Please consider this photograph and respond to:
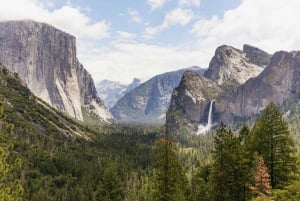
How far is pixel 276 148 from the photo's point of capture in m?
44.0

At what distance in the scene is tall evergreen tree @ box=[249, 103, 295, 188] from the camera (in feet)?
142

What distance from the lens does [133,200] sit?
8038cm

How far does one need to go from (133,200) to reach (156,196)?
33.8 meters

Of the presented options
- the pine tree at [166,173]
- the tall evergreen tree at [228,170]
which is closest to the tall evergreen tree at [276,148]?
the tall evergreen tree at [228,170]

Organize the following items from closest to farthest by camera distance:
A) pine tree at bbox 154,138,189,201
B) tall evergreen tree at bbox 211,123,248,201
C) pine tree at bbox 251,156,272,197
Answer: pine tree at bbox 251,156,272,197 → tall evergreen tree at bbox 211,123,248,201 → pine tree at bbox 154,138,189,201

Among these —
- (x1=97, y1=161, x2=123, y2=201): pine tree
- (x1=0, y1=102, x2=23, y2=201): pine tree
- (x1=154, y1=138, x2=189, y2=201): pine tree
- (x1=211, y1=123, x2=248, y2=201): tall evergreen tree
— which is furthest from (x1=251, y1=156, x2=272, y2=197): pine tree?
(x1=97, y1=161, x2=123, y2=201): pine tree

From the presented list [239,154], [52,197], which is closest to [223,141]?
[239,154]

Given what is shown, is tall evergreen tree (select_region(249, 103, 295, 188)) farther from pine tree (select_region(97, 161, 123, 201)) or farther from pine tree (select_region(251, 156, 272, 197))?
pine tree (select_region(97, 161, 123, 201))

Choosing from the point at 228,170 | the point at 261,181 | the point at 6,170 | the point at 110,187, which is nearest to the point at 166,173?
the point at 228,170

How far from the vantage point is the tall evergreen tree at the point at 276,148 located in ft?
142

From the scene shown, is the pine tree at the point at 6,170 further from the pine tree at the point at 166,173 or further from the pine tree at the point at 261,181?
the pine tree at the point at 166,173

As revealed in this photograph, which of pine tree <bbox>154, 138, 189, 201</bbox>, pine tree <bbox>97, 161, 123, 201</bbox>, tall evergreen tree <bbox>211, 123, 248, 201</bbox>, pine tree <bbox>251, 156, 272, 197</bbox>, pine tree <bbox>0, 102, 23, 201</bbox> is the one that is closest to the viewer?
pine tree <bbox>0, 102, 23, 201</bbox>

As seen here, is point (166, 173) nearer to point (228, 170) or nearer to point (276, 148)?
point (228, 170)

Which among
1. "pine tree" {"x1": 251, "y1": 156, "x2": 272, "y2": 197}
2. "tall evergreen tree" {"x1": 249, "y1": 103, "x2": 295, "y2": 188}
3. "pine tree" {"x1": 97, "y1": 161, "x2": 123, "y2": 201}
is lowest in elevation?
"pine tree" {"x1": 97, "y1": 161, "x2": 123, "y2": 201}
